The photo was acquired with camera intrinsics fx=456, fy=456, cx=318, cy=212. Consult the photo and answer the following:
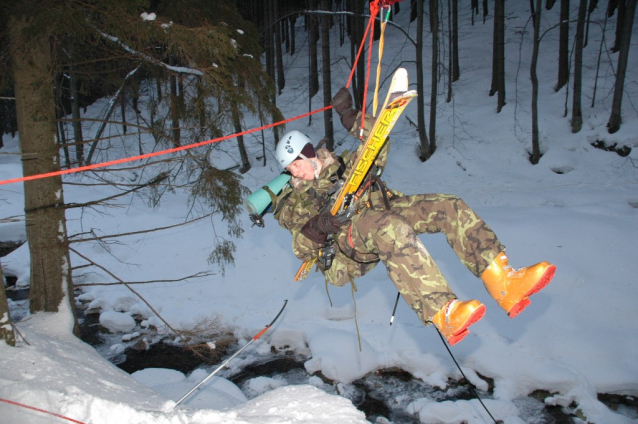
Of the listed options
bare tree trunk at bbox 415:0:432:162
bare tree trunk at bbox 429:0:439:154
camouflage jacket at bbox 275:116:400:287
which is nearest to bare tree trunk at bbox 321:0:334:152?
bare tree trunk at bbox 415:0:432:162

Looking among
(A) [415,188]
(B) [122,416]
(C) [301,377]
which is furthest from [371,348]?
(A) [415,188]

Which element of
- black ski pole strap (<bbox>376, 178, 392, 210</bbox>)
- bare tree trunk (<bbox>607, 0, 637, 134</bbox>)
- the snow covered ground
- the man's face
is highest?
bare tree trunk (<bbox>607, 0, 637, 134</bbox>)

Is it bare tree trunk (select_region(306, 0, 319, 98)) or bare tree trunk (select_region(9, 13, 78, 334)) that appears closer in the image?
bare tree trunk (select_region(9, 13, 78, 334))

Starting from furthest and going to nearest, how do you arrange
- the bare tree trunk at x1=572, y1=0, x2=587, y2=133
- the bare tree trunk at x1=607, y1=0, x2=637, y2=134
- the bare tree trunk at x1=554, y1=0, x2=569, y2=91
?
the bare tree trunk at x1=554, y1=0, x2=569, y2=91
the bare tree trunk at x1=572, y1=0, x2=587, y2=133
the bare tree trunk at x1=607, y1=0, x2=637, y2=134

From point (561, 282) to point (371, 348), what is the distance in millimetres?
3556

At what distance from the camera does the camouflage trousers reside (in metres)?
3.27

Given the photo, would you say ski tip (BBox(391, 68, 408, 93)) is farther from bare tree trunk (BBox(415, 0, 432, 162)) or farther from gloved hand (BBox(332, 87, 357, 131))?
bare tree trunk (BBox(415, 0, 432, 162))

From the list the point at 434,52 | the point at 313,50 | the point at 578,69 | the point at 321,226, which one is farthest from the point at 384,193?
the point at 313,50

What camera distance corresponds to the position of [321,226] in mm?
3586

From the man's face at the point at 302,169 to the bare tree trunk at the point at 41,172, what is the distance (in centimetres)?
277

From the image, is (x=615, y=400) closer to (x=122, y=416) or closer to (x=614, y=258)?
(x=614, y=258)

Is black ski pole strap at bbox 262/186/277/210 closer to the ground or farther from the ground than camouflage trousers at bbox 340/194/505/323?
farther from the ground

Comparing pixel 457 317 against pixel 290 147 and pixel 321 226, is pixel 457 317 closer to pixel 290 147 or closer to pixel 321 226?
pixel 321 226

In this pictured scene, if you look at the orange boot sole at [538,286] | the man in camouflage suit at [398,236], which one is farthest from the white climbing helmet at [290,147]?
the orange boot sole at [538,286]
